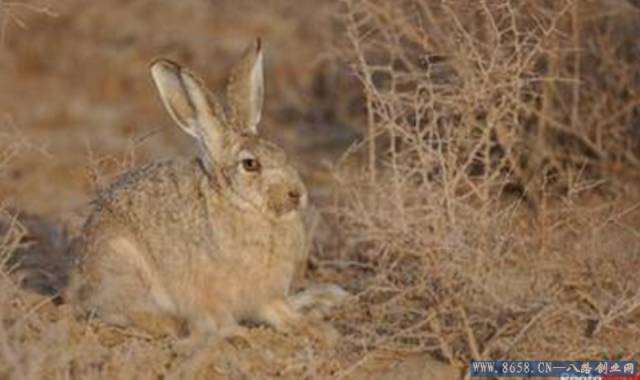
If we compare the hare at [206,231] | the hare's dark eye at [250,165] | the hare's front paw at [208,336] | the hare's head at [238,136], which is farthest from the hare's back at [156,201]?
the hare's front paw at [208,336]

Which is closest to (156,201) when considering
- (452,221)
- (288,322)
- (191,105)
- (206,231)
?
(206,231)

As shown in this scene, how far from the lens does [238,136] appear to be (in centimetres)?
562

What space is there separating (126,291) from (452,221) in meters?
1.19

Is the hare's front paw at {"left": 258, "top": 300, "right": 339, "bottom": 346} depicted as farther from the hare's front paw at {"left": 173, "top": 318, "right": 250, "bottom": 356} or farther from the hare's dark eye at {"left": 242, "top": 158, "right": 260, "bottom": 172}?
the hare's dark eye at {"left": 242, "top": 158, "right": 260, "bottom": 172}

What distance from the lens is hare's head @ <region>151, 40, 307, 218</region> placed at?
551 centimetres

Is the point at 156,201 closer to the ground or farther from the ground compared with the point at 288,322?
farther from the ground

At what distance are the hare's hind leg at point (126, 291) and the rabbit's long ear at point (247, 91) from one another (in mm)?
603

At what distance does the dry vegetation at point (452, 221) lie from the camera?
5.25 m

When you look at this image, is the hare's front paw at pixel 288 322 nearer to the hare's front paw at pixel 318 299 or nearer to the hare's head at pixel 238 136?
the hare's front paw at pixel 318 299

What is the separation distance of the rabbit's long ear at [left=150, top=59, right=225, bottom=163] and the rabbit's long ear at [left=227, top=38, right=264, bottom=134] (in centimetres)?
9

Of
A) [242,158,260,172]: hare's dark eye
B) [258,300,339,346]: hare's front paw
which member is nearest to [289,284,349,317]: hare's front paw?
[258,300,339,346]: hare's front paw

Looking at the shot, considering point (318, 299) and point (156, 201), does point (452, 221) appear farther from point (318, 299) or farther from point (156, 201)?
point (156, 201)

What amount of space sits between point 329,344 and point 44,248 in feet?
6.45

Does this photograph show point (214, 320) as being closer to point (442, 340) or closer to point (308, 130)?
point (442, 340)
